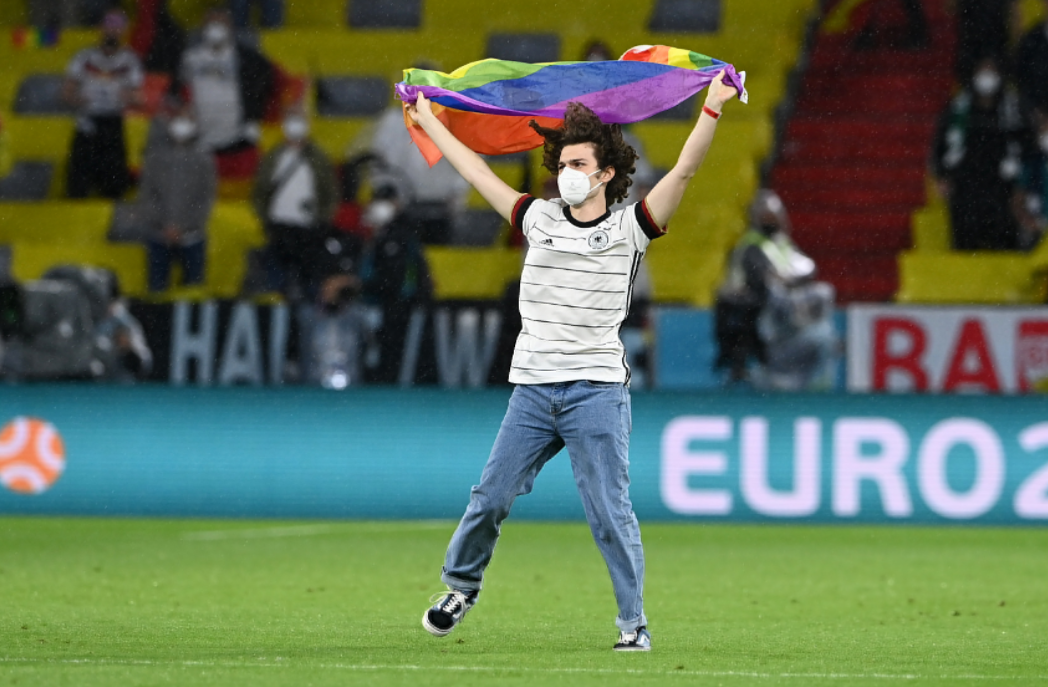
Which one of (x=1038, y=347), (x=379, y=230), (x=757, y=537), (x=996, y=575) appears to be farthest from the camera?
(x=379, y=230)

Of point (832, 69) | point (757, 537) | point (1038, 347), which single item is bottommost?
point (757, 537)

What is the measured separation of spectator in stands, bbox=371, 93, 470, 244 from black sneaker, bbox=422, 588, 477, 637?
10.8 metres

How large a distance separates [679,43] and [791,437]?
7890mm

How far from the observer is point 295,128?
17.7m

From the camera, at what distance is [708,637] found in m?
7.76

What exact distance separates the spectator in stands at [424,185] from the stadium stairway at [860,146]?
4243 millimetres

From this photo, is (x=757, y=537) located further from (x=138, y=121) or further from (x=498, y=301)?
(x=138, y=121)

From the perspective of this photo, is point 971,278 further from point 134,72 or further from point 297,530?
point 134,72

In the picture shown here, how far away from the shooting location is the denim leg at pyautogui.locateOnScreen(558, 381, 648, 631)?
6883 millimetres

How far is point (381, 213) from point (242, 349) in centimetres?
189

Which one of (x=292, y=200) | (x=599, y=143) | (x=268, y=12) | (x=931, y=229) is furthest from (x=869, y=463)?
(x=268, y=12)

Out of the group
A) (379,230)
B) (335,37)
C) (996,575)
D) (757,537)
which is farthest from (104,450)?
(335,37)

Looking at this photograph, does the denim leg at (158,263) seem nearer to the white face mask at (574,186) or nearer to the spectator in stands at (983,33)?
the spectator in stands at (983,33)

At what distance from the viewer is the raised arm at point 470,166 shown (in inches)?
282
